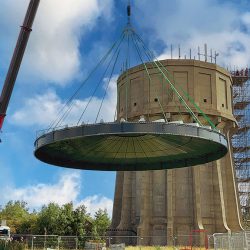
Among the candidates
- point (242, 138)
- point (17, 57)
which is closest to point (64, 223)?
point (242, 138)

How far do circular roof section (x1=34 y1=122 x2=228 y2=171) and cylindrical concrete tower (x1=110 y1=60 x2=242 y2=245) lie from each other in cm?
1989

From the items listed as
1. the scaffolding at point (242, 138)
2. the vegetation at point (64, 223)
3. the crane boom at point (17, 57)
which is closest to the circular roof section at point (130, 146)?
the crane boom at point (17, 57)

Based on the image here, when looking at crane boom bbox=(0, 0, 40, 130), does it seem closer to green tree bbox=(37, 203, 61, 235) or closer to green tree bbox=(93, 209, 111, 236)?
green tree bbox=(37, 203, 61, 235)

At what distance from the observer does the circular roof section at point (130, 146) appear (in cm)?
3001

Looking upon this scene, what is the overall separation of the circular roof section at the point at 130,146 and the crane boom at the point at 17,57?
3.65m

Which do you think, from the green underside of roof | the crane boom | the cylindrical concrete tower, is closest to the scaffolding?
the cylindrical concrete tower

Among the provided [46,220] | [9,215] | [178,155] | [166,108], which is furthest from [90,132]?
[9,215]

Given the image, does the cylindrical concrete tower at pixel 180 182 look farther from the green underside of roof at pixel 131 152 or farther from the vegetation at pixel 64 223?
the green underside of roof at pixel 131 152

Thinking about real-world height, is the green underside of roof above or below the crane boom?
below

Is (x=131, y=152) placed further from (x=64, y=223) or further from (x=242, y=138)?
(x=242, y=138)

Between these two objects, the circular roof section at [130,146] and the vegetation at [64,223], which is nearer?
the circular roof section at [130,146]

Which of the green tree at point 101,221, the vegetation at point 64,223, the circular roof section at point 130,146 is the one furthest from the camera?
the green tree at point 101,221

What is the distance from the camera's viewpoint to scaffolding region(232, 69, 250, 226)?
3201 inches

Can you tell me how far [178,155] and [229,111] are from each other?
2965 cm
